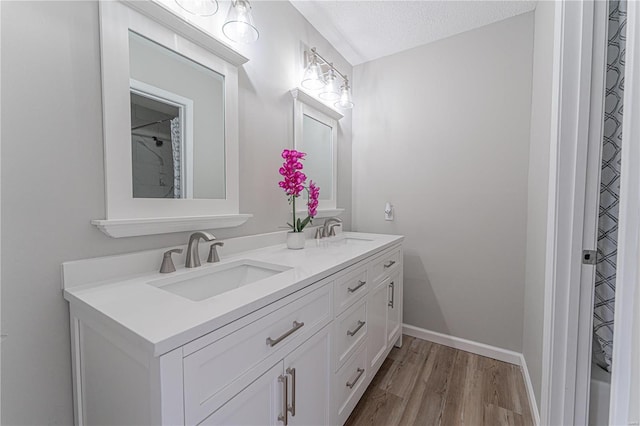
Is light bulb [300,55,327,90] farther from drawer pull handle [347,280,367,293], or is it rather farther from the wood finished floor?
the wood finished floor

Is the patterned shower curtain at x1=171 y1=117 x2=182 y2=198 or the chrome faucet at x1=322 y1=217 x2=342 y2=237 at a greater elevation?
the patterned shower curtain at x1=171 y1=117 x2=182 y2=198

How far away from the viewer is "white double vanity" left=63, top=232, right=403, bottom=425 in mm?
565

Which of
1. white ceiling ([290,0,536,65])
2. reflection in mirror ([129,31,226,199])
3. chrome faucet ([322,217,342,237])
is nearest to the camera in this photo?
reflection in mirror ([129,31,226,199])

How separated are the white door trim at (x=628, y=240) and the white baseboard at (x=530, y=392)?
1.04m

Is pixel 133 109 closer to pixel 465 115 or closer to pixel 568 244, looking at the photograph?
pixel 568 244

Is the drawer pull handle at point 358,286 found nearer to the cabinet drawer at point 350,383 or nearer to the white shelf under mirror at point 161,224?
the cabinet drawer at point 350,383

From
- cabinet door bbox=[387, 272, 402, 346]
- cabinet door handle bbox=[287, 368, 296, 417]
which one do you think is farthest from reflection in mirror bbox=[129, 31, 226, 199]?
cabinet door bbox=[387, 272, 402, 346]

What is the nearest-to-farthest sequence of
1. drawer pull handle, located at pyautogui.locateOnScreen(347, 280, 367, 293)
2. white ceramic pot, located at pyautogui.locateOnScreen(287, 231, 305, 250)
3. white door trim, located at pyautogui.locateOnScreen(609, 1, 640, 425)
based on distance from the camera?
white door trim, located at pyautogui.locateOnScreen(609, 1, 640, 425)
drawer pull handle, located at pyautogui.locateOnScreen(347, 280, 367, 293)
white ceramic pot, located at pyautogui.locateOnScreen(287, 231, 305, 250)

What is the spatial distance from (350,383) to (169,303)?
100 cm

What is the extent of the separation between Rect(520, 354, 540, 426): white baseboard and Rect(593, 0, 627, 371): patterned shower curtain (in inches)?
19.3

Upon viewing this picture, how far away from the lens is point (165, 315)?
62cm

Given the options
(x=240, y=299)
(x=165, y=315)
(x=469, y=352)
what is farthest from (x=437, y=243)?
(x=165, y=315)

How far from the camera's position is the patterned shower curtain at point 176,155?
3.42 ft

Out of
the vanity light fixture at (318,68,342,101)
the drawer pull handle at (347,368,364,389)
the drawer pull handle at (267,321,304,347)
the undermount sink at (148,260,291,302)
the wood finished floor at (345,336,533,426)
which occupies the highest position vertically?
the vanity light fixture at (318,68,342,101)
